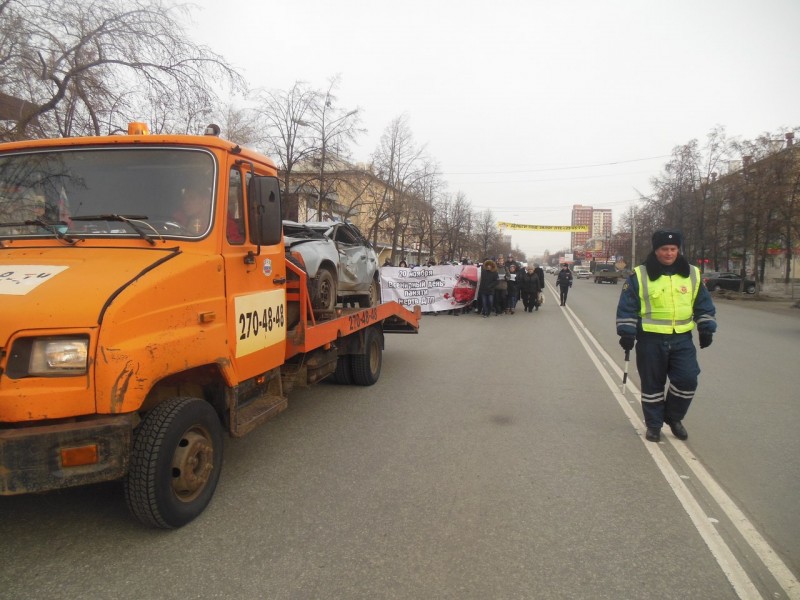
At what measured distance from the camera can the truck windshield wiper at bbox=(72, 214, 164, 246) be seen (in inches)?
136

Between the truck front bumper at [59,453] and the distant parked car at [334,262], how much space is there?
128 inches

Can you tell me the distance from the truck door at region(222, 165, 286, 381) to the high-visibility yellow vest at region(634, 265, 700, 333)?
11.1 ft

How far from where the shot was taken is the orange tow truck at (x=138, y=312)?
9.13 ft

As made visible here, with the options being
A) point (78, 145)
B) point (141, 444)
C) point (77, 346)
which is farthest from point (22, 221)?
point (141, 444)

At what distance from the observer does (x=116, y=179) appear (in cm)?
369

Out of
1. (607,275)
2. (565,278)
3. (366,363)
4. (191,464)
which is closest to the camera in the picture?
(191,464)

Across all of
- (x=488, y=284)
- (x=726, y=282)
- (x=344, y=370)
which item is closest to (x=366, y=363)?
(x=344, y=370)

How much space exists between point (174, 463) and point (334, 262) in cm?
387

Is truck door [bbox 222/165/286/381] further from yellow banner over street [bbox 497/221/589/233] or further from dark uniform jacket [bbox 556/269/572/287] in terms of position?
yellow banner over street [bbox 497/221/589/233]

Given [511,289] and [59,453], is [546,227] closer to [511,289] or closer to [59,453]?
[511,289]

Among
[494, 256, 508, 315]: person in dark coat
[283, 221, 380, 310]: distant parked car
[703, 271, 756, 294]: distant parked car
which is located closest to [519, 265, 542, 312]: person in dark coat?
[494, 256, 508, 315]: person in dark coat

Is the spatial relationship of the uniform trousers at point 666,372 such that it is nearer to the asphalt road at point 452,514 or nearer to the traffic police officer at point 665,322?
the traffic police officer at point 665,322

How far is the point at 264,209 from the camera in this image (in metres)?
4.01

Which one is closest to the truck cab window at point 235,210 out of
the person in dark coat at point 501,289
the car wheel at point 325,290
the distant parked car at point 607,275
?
the car wheel at point 325,290
